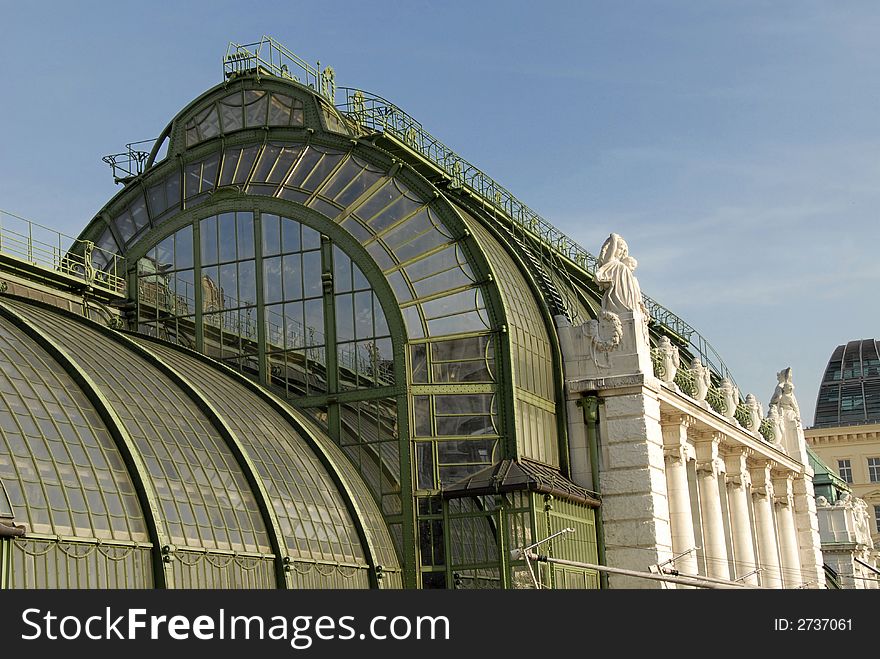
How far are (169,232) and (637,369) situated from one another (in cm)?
1719

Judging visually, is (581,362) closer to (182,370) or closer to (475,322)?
(475,322)

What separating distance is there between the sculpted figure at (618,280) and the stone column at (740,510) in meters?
16.3

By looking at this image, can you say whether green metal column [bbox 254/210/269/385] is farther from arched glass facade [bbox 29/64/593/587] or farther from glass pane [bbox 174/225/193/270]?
glass pane [bbox 174/225/193/270]

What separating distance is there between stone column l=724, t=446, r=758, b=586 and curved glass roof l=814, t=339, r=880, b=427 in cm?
8702

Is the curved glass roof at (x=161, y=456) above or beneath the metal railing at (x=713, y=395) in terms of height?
beneath

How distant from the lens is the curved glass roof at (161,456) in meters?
32.8

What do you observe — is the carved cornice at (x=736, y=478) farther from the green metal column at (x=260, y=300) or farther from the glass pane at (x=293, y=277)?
the green metal column at (x=260, y=300)

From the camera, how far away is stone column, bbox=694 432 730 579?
57781 mm

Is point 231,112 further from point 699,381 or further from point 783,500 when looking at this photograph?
point 783,500

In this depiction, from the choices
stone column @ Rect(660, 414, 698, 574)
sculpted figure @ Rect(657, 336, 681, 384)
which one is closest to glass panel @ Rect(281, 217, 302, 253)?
sculpted figure @ Rect(657, 336, 681, 384)

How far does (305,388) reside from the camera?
47219 mm

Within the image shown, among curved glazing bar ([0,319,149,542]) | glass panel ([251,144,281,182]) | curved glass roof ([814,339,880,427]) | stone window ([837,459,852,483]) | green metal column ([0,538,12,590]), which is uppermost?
curved glass roof ([814,339,880,427])

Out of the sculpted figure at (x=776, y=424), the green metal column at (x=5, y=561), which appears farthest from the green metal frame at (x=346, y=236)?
the sculpted figure at (x=776, y=424)
